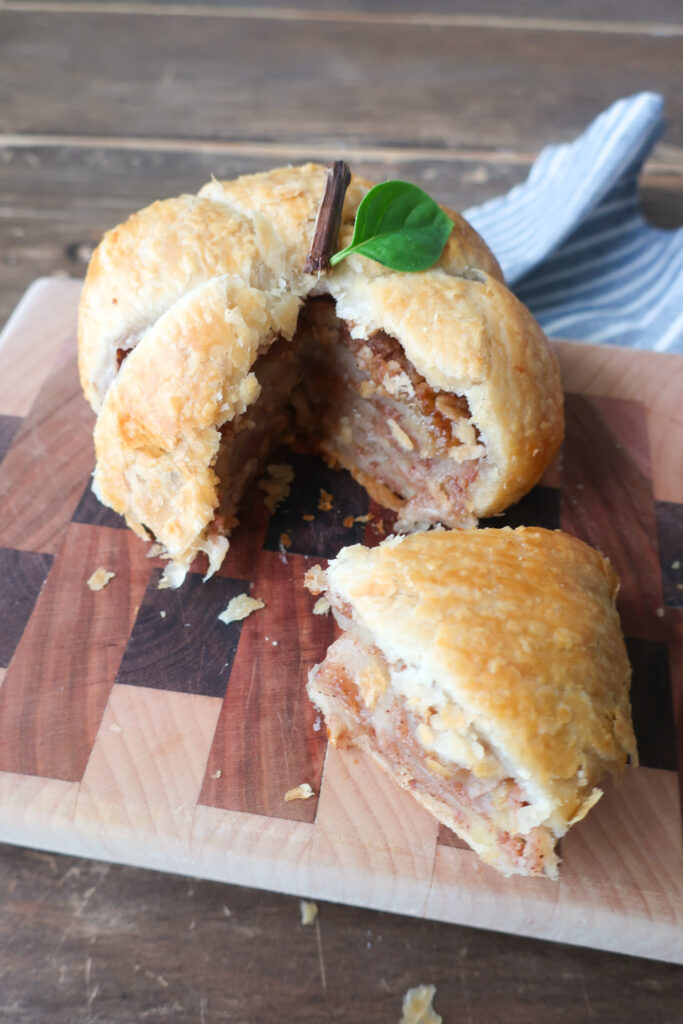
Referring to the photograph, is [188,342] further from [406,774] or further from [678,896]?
[678,896]

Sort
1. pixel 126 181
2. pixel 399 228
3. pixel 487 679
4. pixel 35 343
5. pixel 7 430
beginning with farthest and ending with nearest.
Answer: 1. pixel 126 181
2. pixel 35 343
3. pixel 7 430
4. pixel 399 228
5. pixel 487 679

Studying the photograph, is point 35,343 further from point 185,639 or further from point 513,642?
point 513,642

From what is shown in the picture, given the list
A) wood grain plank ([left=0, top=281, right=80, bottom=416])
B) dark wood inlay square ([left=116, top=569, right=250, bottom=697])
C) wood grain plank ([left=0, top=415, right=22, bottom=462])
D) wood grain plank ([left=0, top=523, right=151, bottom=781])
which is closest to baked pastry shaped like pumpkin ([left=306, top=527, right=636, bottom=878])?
dark wood inlay square ([left=116, top=569, right=250, bottom=697])

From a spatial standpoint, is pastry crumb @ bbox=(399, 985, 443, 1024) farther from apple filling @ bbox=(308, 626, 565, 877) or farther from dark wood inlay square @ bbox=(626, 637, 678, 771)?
dark wood inlay square @ bbox=(626, 637, 678, 771)

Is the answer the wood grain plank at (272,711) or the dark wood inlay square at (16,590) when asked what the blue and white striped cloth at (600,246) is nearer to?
the wood grain plank at (272,711)

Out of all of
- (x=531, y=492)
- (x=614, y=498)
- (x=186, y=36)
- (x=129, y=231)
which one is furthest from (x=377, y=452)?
(x=186, y=36)

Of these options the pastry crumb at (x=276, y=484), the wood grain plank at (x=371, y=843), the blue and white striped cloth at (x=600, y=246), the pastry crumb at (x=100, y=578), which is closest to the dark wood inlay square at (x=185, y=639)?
the pastry crumb at (x=100, y=578)

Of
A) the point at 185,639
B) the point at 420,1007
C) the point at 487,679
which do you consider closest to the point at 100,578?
the point at 185,639
